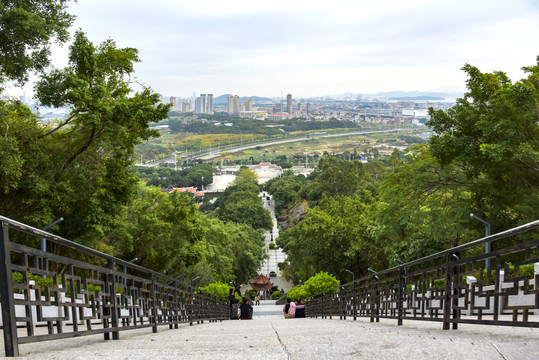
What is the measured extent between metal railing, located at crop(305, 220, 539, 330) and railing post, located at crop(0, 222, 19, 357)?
11.1 feet

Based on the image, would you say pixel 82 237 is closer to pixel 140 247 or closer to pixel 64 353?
pixel 140 247

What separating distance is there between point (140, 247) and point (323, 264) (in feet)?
39.5

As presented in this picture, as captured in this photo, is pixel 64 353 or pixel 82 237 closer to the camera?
pixel 64 353

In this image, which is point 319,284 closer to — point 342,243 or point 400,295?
point 342,243

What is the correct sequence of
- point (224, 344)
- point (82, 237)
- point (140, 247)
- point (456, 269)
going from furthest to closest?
point (140, 247) < point (82, 237) < point (456, 269) < point (224, 344)

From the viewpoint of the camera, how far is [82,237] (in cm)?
1667

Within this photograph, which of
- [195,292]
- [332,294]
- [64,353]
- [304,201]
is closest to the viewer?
[64,353]

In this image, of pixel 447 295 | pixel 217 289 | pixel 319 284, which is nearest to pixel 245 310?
pixel 447 295

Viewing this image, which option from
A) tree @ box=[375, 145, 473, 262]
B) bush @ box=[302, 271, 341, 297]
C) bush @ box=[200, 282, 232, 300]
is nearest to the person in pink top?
tree @ box=[375, 145, 473, 262]

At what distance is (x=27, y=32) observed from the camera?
1300 centimetres

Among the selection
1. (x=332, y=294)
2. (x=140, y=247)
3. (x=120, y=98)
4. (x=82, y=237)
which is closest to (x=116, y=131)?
(x=120, y=98)

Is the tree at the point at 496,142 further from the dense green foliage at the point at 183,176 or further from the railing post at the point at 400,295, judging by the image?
the dense green foliage at the point at 183,176

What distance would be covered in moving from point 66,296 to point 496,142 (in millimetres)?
13119

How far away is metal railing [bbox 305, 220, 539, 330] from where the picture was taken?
4082 millimetres
